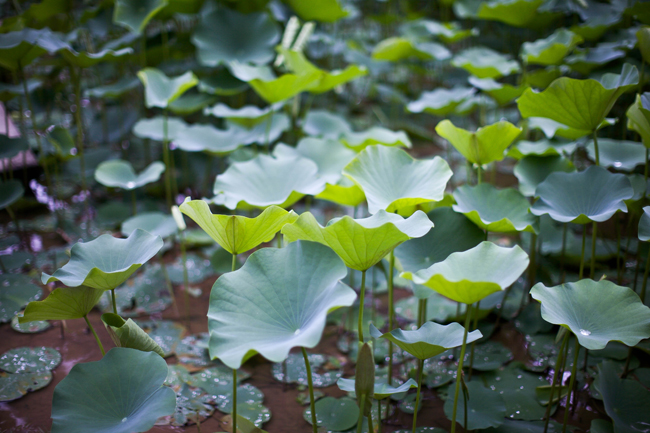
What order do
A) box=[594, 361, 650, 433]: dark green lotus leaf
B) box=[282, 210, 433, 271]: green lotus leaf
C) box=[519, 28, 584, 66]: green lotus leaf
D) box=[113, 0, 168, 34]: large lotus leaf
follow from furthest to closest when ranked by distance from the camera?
box=[113, 0, 168, 34]: large lotus leaf → box=[519, 28, 584, 66]: green lotus leaf → box=[594, 361, 650, 433]: dark green lotus leaf → box=[282, 210, 433, 271]: green lotus leaf

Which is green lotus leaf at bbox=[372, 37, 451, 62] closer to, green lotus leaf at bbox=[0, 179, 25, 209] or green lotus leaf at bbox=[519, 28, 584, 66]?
green lotus leaf at bbox=[519, 28, 584, 66]

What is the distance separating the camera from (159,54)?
130 inches

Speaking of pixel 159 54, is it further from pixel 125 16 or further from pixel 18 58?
pixel 18 58

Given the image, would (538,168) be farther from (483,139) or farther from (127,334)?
(127,334)

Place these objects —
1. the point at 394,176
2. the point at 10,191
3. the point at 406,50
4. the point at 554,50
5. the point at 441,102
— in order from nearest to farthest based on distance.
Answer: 1. the point at 394,176
2. the point at 554,50
3. the point at 10,191
4. the point at 441,102
5. the point at 406,50

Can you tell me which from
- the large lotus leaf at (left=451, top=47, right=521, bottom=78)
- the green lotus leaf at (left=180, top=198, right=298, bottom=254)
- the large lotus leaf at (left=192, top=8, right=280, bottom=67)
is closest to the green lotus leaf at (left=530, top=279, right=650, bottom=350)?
the green lotus leaf at (left=180, top=198, right=298, bottom=254)

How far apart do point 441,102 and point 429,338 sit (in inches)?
67.7

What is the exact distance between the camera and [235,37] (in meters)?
3.11

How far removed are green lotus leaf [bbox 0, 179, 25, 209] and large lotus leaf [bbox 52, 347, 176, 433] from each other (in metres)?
1.41

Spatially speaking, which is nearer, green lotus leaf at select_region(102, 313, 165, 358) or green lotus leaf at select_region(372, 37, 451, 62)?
green lotus leaf at select_region(102, 313, 165, 358)

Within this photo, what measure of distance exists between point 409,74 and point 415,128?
1259 mm

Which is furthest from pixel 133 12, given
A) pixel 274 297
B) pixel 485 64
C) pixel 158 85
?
pixel 274 297

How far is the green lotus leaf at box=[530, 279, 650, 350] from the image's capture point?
1.10m

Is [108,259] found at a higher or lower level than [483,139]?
lower
